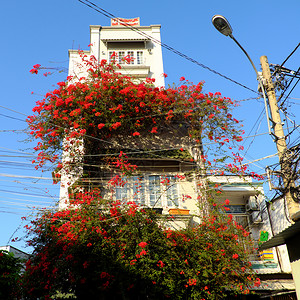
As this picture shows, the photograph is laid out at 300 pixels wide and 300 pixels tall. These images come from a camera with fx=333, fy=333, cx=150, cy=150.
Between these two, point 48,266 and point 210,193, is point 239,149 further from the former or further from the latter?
point 48,266

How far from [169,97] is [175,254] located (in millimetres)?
6250

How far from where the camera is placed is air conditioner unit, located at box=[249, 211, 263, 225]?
1611cm

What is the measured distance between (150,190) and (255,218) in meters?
6.47

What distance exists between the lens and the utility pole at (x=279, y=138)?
7.77 m

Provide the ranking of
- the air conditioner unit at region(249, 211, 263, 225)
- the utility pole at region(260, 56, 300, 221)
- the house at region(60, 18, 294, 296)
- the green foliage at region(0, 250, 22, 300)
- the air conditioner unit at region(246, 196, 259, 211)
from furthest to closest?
the air conditioner unit at region(246, 196, 259, 211) → the air conditioner unit at region(249, 211, 263, 225) → the house at region(60, 18, 294, 296) → the green foliage at region(0, 250, 22, 300) → the utility pole at region(260, 56, 300, 221)

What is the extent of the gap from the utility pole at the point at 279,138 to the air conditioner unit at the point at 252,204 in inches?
331

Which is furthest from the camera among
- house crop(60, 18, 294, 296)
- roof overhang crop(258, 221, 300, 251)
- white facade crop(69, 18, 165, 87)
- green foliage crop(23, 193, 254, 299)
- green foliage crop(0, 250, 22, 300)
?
white facade crop(69, 18, 165, 87)

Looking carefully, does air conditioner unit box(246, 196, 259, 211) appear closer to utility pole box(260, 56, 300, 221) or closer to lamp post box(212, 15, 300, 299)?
lamp post box(212, 15, 300, 299)

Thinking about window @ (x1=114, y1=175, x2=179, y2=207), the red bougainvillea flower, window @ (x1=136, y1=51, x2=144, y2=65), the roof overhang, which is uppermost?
window @ (x1=136, y1=51, x2=144, y2=65)

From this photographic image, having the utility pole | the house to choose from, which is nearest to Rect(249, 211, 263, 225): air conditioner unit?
the house

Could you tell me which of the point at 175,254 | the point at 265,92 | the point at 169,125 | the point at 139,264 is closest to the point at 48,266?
the point at 139,264

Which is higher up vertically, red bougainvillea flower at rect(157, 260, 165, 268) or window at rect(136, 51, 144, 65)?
window at rect(136, 51, 144, 65)

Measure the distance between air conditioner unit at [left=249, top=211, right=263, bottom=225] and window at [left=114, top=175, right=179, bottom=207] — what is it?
17.9 ft

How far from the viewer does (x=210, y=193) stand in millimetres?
12172
